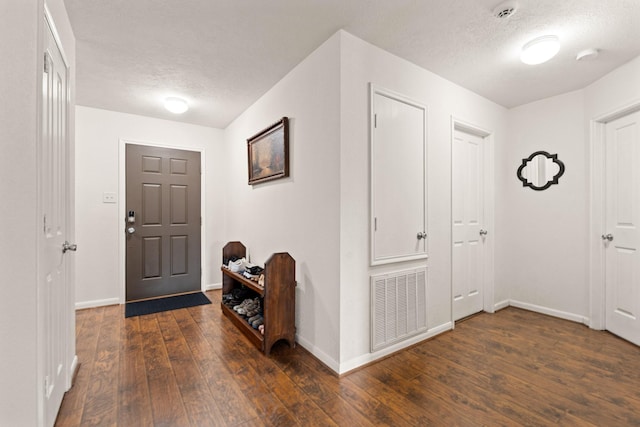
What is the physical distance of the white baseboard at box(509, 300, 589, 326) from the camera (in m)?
2.96

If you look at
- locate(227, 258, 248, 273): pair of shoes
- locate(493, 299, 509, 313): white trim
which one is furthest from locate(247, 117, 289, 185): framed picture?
locate(493, 299, 509, 313): white trim

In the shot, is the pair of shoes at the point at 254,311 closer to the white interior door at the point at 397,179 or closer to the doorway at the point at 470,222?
the white interior door at the point at 397,179

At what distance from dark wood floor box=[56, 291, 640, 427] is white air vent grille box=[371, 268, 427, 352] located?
0.16 metres

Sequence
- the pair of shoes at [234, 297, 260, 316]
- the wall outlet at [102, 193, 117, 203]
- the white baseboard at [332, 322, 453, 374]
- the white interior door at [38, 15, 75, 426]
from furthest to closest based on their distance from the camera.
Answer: the wall outlet at [102, 193, 117, 203] → the pair of shoes at [234, 297, 260, 316] → the white baseboard at [332, 322, 453, 374] → the white interior door at [38, 15, 75, 426]

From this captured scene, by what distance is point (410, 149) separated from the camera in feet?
8.04

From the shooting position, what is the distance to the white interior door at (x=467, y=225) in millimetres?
3014

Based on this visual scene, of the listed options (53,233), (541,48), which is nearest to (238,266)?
(53,233)

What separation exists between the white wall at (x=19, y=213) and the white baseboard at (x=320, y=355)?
1530 mm

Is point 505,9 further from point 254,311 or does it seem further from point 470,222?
point 254,311

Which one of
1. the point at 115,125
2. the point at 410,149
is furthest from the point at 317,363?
the point at 115,125

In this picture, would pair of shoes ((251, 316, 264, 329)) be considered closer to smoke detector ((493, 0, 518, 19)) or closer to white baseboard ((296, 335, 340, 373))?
white baseboard ((296, 335, 340, 373))

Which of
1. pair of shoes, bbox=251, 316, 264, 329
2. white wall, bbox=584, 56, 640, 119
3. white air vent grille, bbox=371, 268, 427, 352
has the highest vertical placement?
white wall, bbox=584, 56, 640, 119

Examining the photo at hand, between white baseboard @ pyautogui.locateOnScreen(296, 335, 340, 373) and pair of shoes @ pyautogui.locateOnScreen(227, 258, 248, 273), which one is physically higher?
pair of shoes @ pyautogui.locateOnScreen(227, 258, 248, 273)

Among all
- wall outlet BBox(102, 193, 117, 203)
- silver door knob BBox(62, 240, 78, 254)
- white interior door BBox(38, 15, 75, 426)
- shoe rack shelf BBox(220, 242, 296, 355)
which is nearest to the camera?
white interior door BBox(38, 15, 75, 426)
